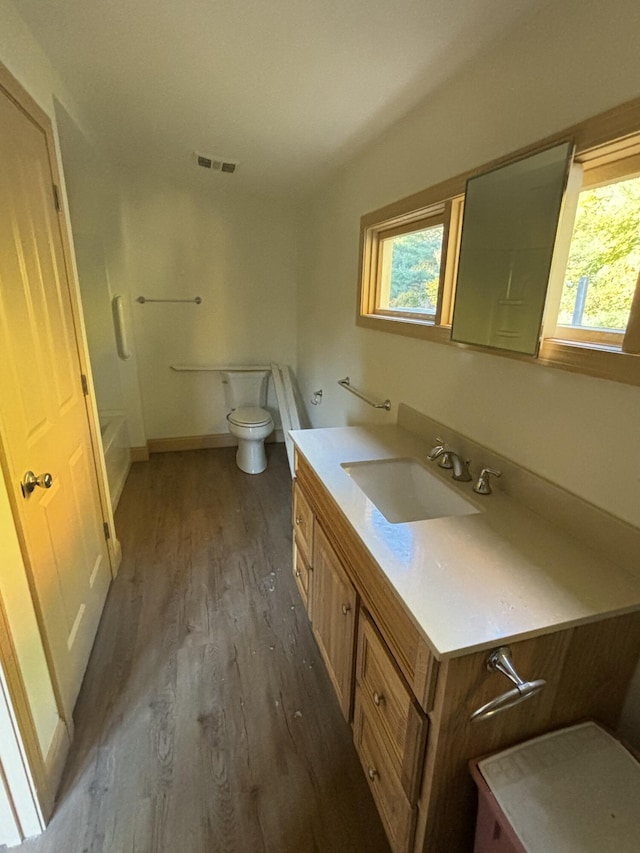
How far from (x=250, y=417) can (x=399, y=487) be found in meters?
2.00

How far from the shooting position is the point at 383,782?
3.67 ft

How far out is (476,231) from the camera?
139 centimetres

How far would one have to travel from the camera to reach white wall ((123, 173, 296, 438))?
10.8ft

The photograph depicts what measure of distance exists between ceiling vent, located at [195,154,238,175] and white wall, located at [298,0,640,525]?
2.82 ft

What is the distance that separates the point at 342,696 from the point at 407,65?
214 centimetres

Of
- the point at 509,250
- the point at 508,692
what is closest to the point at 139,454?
the point at 509,250

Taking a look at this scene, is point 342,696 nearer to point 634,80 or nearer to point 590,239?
point 590,239

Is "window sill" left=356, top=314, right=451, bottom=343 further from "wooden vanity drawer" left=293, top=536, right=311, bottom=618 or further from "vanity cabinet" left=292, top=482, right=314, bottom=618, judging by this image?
"wooden vanity drawer" left=293, top=536, right=311, bottom=618

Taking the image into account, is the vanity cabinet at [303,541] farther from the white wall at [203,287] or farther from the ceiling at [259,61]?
the white wall at [203,287]

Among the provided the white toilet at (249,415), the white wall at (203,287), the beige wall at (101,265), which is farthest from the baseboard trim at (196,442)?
the white toilet at (249,415)

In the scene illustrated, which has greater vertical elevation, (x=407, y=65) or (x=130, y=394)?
(x=407, y=65)

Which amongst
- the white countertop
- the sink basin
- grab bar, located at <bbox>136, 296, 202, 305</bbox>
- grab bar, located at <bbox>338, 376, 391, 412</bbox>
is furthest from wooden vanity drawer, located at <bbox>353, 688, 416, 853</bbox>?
grab bar, located at <bbox>136, 296, 202, 305</bbox>

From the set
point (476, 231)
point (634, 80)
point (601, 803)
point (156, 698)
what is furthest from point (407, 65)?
point (156, 698)

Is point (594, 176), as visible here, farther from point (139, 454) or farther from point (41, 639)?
point (139, 454)
